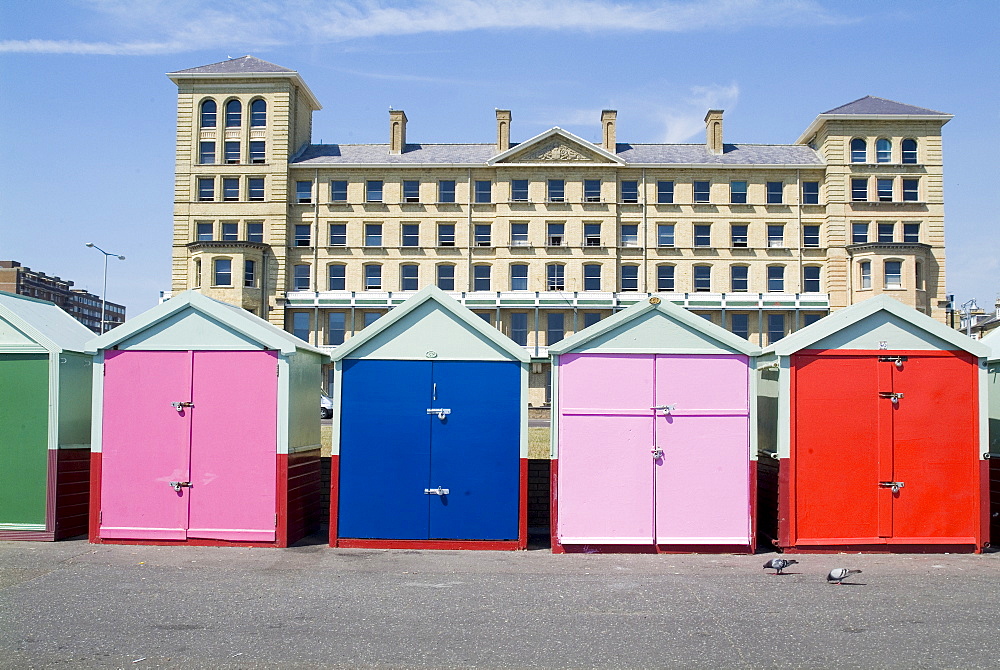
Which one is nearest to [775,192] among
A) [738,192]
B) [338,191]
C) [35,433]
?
[738,192]

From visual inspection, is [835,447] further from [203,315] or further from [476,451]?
[203,315]

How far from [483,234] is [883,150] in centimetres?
2605

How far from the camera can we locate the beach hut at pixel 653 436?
11.4m

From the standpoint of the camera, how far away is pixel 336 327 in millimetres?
54844

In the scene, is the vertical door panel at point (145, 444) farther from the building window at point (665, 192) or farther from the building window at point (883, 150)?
the building window at point (883, 150)

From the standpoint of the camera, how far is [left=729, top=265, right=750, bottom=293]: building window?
55125 millimetres

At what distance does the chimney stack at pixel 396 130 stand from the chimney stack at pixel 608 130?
43.5 ft

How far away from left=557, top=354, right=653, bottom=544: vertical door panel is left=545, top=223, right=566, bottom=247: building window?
44274 millimetres

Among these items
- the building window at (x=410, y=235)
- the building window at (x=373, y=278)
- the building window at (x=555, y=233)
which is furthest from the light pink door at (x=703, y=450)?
the building window at (x=410, y=235)

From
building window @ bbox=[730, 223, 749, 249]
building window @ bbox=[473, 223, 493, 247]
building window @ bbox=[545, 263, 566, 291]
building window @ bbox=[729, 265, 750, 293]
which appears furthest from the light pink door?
building window @ bbox=[730, 223, 749, 249]

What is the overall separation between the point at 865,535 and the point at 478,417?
5.34 metres

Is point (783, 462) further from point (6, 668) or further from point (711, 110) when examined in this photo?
point (711, 110)

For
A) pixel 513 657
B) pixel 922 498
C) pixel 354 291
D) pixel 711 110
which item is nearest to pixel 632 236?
pixel 711 110

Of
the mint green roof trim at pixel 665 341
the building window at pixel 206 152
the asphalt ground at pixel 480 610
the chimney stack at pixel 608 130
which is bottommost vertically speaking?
the asphalt ground at pixel 480 610
